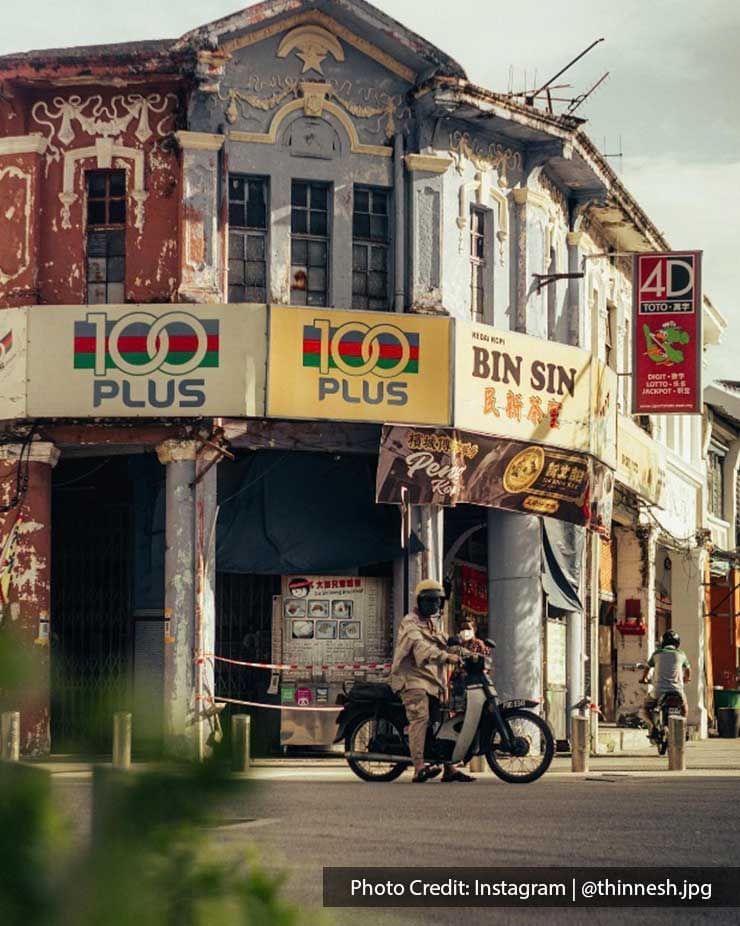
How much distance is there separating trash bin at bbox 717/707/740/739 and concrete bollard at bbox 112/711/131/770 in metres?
35.0

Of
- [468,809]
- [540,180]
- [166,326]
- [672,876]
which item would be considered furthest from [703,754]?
[672,876]

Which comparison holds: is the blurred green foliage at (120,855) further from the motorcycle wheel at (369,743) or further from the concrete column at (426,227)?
the concrete column at (426,227)

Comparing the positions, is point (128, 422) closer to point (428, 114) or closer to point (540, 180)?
point (428, 114)

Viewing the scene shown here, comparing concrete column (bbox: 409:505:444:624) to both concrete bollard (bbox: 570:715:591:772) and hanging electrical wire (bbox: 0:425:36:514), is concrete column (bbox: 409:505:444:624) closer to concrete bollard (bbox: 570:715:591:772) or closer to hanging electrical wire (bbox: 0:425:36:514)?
concrete bollard (bbox: 570:715:591:772)

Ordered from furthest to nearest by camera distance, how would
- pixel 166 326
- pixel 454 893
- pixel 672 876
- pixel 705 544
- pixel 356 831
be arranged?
1. pixel 705 544
2. pixel 166 326
3. pixel 356 831
4. pixel 672 876
5. pixel 454 893

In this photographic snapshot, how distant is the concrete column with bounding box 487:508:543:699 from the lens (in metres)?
24.5

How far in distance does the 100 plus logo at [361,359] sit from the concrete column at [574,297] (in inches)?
176

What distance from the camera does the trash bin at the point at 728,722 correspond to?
35656mm

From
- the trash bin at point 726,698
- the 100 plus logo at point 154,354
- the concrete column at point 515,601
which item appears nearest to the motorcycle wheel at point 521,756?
the concrete column at point 515,601

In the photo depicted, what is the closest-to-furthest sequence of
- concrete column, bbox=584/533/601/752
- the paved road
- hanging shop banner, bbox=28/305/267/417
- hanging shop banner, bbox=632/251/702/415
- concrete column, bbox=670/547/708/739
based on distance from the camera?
1. the paved road
2. hanging shop banner, bbox=28/305/267/417
3. hanging shop banner, bbox=632/251/702/415
4. concrete column, bbox=584/533/601/752
5. concrete column, bbox=670/547/708/739

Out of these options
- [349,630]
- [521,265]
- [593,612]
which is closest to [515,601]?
[349,630]

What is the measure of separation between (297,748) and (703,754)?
21.4 feet

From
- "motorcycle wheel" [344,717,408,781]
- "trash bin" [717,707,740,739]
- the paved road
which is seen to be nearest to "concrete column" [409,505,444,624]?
"motorcycle wheel" [344,717,408,781]

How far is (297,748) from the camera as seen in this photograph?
77.2 ft
